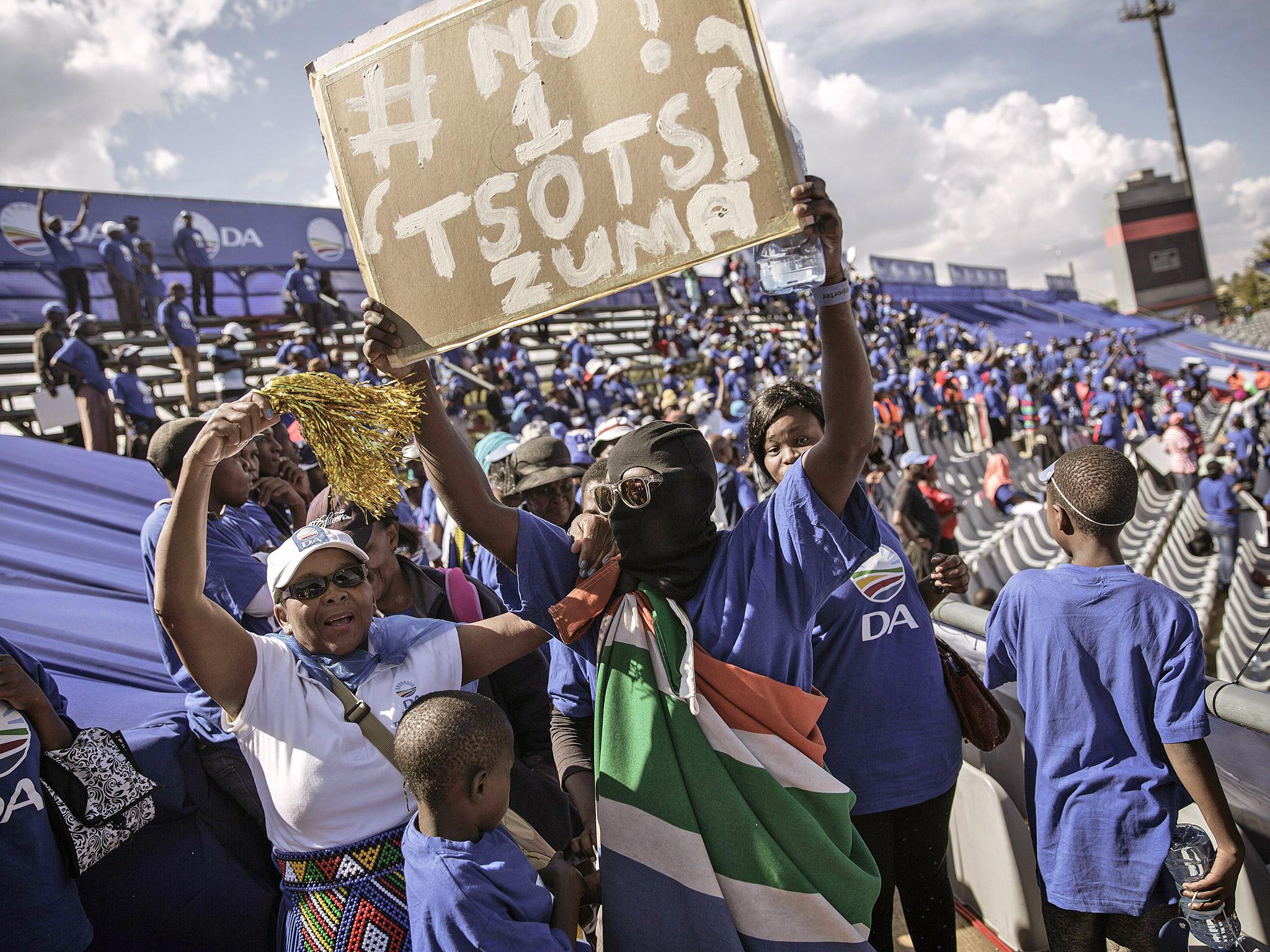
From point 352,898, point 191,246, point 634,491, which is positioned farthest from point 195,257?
point 634,491

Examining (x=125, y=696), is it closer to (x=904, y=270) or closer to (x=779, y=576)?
(x=779, y=576)

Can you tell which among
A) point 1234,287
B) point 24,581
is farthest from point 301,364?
point 1234,287

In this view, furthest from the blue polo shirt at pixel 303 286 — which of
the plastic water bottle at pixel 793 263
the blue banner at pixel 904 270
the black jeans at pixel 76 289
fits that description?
the blue banner at pixel 904 270

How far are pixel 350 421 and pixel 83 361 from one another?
8835 millimetres

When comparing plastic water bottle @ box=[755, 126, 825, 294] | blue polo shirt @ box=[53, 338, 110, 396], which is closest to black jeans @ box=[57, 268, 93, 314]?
blue polo shirt @ box=[53, 338, 110, 396]

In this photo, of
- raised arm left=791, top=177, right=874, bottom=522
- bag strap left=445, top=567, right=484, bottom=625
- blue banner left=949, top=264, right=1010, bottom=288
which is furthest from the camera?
→ blue banner left=949, top=264, right=1010, bottom=288

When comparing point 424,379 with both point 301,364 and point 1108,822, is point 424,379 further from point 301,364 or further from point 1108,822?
point 301,364

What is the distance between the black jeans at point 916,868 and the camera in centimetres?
211

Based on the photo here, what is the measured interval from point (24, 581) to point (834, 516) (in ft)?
12.9

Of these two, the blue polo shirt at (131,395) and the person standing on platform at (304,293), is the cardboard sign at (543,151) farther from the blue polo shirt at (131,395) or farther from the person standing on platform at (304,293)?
the person standing on platform at (304,293)

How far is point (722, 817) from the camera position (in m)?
1.54

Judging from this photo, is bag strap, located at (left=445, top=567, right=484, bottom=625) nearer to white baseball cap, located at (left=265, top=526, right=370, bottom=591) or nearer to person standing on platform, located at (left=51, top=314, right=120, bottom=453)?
white baseball cap, located at (left=265, top=526, right=370, bottom=591)

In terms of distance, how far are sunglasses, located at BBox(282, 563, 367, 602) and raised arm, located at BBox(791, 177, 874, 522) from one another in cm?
108

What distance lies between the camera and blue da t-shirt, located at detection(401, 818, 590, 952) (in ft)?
4.96
